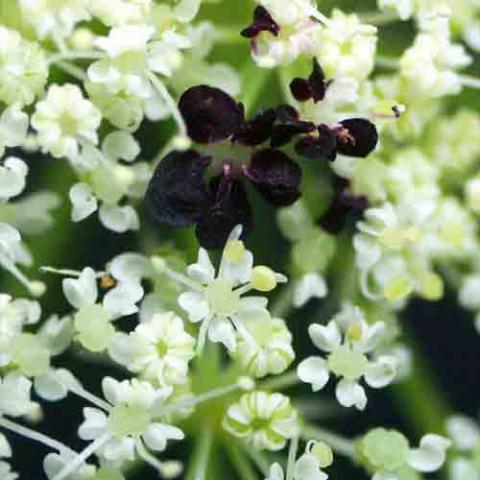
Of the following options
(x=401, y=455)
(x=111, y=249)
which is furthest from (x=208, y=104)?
(x=401, y=455)

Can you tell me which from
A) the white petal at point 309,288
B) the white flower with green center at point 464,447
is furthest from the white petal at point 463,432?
the white petal at point 309,288

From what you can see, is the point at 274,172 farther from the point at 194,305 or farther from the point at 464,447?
the point at 464,447

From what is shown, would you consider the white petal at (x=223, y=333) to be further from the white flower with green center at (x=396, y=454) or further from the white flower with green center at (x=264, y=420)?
the white flower with green center at (x=396, y=454)

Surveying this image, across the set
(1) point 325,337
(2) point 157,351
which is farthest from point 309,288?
(2) point 157,351

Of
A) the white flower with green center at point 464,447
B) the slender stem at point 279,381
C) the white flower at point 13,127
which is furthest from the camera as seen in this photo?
the white flower with green center at point 464,447

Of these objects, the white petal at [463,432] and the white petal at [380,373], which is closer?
the white petal at [380,373]

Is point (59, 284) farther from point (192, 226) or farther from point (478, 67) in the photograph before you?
point (478, 67)

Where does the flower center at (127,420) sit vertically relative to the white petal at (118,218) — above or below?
below
